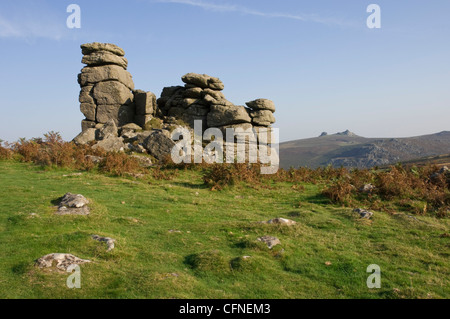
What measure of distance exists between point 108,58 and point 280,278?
3273 cm

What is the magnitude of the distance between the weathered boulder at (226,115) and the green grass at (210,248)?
1920cm

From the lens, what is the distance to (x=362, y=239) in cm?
1082

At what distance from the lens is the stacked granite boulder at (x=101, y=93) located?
33.9 metres

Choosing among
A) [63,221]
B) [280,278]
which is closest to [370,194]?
[280,278]

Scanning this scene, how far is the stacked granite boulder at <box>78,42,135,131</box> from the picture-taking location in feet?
111

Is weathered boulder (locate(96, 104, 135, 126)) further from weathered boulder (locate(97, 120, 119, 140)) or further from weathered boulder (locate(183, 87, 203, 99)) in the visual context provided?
weathered boulder (locate(183, 87, 203, 99))

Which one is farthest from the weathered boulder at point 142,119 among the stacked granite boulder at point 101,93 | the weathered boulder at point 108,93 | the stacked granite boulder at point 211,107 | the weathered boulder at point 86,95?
the weathered boulder at point 86,95

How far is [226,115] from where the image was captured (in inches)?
1367

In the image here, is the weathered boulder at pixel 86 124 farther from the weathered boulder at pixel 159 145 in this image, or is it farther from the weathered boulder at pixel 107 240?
the weathered boulder at pixel 107 240

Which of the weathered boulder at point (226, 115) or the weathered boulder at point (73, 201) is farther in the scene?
the weathered boulder at point (226, 115)

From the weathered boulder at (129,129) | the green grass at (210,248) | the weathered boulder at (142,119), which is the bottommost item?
the green grass at (210,248)

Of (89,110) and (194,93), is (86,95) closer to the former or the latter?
(89,110)

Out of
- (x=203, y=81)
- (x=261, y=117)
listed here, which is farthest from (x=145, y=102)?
(x=261, y=117)

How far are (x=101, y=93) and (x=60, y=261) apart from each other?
95.9 feet
